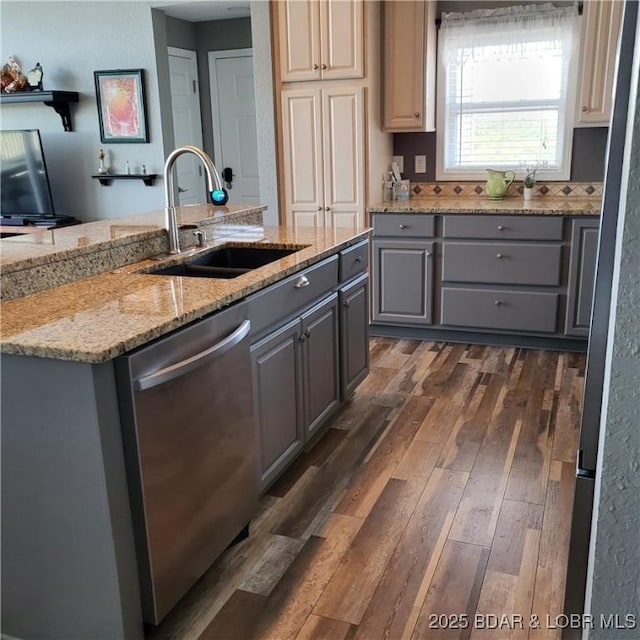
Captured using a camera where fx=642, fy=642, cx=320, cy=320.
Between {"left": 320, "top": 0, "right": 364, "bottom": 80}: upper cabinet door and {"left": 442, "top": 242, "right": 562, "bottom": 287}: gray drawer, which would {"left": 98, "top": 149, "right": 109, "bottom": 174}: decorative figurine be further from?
{"left": 442, "top": 242, "right": 562, "bottom": 287}: gray drawer

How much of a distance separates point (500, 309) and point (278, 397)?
87.3 inches

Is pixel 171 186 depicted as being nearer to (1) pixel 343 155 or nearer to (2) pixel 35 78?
(1) pixel 343 155

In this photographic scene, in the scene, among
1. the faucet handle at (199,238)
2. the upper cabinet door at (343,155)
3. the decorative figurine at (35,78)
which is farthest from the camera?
the decorative figurine at (35,78)

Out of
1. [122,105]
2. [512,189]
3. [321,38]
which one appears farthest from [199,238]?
[122,105]

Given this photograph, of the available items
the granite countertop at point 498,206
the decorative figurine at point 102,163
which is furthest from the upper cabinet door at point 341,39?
the decorative figurine at point 102,163

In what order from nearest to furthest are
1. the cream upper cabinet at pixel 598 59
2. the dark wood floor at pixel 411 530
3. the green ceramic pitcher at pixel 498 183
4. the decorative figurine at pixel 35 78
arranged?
1. the dark wood floor at pixel 411 530
2. the cream upper cabinet at pixel 598 59
3. the green ceramic pitcher at pixel 498 183
4. the decorative figurine at pixel 35 78

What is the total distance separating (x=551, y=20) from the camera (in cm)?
411

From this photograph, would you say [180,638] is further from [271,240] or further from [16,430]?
[271,240]

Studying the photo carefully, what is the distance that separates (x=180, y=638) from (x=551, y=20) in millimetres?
4100

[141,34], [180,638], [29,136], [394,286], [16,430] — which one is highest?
[141,34]

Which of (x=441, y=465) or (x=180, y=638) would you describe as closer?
(x=180, y=638)

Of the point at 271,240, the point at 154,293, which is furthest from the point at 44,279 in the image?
the point at 271,240

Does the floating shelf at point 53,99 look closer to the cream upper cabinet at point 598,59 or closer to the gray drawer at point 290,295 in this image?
the gray drawer at point 290,295

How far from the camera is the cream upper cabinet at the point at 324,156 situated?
13.6ft
